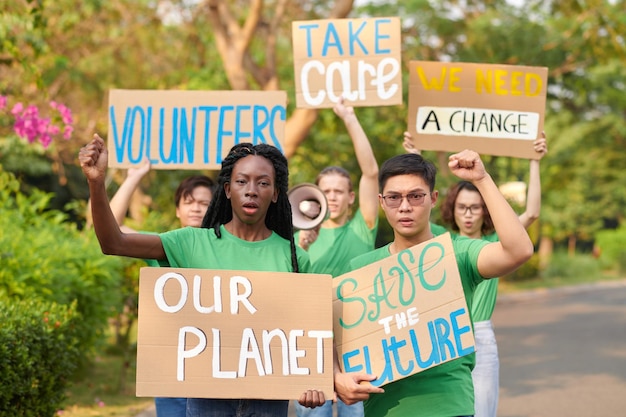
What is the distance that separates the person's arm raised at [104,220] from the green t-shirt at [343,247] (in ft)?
6.33

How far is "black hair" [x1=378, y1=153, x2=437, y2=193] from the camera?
3701 millimetres

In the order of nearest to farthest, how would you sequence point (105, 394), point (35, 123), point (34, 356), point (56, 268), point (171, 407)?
point (171, 407), point (34, 356), point (35, 123), point (56, 268), point (105, 394)

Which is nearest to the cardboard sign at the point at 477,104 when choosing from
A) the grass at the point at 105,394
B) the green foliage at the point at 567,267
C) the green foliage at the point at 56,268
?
the green foliage at the point at 56,268

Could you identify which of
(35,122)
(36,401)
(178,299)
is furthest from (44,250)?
(178,299)

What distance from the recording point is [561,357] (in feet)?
41.7

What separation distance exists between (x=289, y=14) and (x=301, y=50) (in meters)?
12.7

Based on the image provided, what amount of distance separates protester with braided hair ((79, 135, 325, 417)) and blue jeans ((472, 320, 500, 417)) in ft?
5.92

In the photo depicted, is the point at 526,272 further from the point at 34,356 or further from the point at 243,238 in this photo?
the point at 243,238

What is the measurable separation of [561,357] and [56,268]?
7.48 m

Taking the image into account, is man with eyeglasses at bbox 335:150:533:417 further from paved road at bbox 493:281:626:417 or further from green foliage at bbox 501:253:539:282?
green foliage at bbox 501:253:539:282

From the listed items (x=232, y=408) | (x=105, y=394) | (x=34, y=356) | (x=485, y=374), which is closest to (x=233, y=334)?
(x=232, y=408)

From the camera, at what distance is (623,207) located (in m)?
41.0

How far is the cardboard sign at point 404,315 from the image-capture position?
141 inches

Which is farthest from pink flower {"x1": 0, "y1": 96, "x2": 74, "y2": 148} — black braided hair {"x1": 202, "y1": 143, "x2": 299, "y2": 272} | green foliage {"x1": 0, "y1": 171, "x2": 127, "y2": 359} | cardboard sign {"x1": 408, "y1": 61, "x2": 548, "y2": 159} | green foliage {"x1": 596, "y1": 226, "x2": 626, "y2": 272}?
green foliage {"x1": 596, "y1": 226, "x2": 626, "y2": 272}
